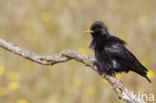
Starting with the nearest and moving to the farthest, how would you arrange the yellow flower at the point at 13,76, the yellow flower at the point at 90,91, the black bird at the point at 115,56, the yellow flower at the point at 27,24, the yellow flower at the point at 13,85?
the black bird at the point at 115,56 → the yellow flower at the point at 90,91 → the yellow flower at the point at 13,85 → the yellow flower at the point at 13,76 → the yellow flower at the point at 27,24

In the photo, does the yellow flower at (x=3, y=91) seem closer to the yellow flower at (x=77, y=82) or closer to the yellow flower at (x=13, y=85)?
the yellow flower at (x=13, y=85)

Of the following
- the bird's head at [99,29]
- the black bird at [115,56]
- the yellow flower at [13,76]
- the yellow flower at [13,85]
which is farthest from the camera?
the yellow flower at [13,76]

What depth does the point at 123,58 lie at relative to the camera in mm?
5586

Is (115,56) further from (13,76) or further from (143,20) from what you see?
(143,20)

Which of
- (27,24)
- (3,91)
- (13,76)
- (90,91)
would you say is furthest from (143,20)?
(3,91)

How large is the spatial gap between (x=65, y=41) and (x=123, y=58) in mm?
3656

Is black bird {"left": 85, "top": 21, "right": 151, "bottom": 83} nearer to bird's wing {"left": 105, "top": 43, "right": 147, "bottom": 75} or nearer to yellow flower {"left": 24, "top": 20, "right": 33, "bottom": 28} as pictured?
bird's wing {"left": 105, "top": 43, "right": 147, "bottom": 75}

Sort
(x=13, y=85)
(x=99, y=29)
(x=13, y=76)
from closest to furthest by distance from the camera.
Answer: (x=99, y=29), (x=13, y=85), (x=13, y=76)

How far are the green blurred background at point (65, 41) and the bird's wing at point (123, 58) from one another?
7.10 feet

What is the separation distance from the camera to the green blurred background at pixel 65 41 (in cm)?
795

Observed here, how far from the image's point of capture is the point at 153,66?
879 centimetres

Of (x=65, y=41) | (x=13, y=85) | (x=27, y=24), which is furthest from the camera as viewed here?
(x=27, y=24)

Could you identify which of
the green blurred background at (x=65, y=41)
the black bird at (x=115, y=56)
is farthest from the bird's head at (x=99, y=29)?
the green blurred background at (x=65, y=41)

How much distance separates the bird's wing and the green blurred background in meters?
2.17
